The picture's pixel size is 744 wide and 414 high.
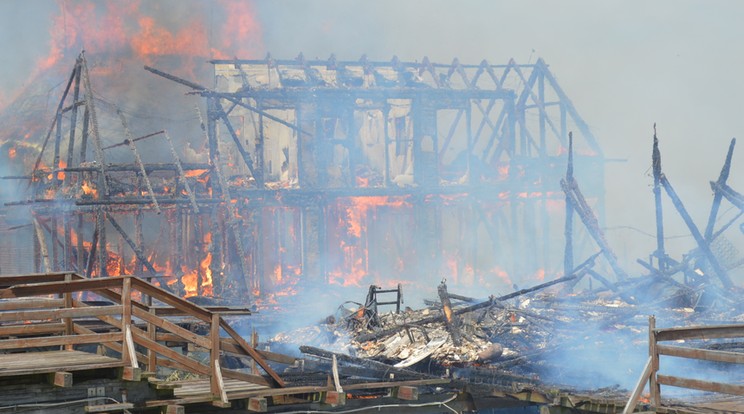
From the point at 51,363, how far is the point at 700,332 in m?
8.38

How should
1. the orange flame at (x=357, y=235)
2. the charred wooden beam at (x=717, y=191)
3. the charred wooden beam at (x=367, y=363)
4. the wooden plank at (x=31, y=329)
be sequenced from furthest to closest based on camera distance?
the orange flame at (x=357, y=235)
the charred wooden beam at (x=717, y=191)
the charred wooden beam at (x=367, y=363)
the wooden plank at (x=31, y=329)

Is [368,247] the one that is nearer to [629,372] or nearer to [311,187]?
[311,187]

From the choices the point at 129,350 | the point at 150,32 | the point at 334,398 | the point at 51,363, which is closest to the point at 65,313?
the point at 51,363

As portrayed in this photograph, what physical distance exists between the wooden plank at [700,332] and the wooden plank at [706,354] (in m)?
0.17

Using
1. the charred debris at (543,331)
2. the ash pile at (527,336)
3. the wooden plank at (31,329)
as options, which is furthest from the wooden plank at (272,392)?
the ash pile at (527,336)

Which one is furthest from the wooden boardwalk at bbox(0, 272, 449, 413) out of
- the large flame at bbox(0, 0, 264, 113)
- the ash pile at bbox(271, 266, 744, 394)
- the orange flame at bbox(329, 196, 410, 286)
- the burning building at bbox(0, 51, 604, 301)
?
the large flame at bbox(0, 0, 264, 113)

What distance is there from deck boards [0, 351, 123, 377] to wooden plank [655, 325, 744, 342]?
7.08 meters

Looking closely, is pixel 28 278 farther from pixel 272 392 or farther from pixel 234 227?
pixel 234 227

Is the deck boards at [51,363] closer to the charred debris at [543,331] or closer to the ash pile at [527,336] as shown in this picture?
the ash pile at [527,336]

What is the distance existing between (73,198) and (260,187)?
939 centimetres

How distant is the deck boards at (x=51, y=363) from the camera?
426 inches

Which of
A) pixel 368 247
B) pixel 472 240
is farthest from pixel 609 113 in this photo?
pixel 368 247

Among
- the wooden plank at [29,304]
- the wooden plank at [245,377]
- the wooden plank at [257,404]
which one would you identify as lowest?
the wooden plank at [257,404]

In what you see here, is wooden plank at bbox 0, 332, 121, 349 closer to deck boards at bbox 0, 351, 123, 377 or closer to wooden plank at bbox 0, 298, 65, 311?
deck boards at bbox 0, 351, 123, 377
